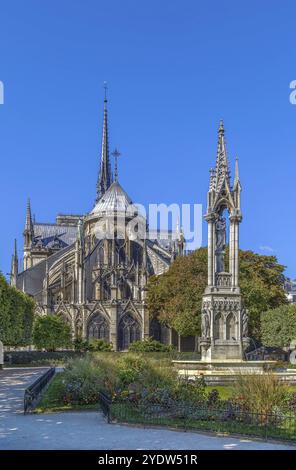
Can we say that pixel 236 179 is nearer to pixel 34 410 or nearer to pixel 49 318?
pixel 34 410


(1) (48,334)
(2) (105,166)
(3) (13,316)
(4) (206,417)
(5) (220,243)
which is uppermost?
(2) (105,166)

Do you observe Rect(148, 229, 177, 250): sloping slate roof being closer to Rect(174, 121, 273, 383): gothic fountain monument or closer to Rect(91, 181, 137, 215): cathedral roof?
Rect(91, 181, 137, 215): cathedral roof

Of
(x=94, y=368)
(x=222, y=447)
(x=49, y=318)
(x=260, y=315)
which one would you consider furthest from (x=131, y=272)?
(x=222, y=447)

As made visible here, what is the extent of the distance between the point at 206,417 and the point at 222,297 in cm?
1528

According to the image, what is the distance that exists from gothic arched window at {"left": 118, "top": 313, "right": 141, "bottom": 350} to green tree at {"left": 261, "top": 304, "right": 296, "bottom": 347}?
3354 cm

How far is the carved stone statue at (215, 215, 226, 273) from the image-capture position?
33344 millimetres

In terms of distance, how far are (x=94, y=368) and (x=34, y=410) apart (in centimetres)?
315

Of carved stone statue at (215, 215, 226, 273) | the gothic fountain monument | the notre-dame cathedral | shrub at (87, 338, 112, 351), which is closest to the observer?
the gothic fountain monument

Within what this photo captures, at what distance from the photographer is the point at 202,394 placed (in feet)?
67.5

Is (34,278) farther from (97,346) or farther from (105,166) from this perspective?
(105,166)

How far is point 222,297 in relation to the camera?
32.5 m

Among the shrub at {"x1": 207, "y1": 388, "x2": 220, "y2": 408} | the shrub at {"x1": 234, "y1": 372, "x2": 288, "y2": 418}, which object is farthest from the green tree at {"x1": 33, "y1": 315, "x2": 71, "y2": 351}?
the shrub at {"x1": 234, "y1": 372, "x2": 288, "y2": 418}

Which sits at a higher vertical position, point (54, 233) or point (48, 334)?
point (54, 233)

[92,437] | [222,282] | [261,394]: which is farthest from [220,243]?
[92,437]
